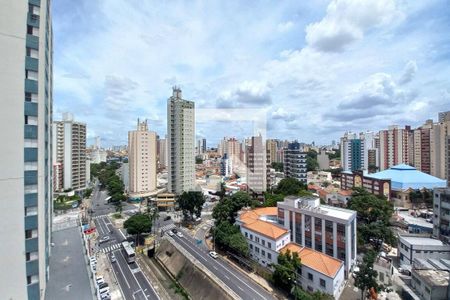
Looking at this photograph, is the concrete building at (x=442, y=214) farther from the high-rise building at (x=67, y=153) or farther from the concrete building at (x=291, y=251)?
the high-rise building at (x=67, y=153)

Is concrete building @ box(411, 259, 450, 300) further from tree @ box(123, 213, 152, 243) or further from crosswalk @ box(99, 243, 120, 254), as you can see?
crosswalk @ box(99, 243, 120, 254)

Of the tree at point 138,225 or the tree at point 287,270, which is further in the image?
the tree at point 138,225

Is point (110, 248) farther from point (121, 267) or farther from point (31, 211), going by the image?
point (31, 211)

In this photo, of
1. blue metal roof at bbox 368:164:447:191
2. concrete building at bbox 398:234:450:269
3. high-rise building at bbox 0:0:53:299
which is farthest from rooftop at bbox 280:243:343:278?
blue metal roof at bbox 368:164:447:191

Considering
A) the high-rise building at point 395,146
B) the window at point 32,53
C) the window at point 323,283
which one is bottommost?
the window at point 323,283

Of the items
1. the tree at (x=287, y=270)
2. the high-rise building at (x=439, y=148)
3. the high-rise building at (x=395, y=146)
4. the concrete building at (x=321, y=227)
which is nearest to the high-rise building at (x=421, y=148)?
the high-rise building at (x=439, y=148)
